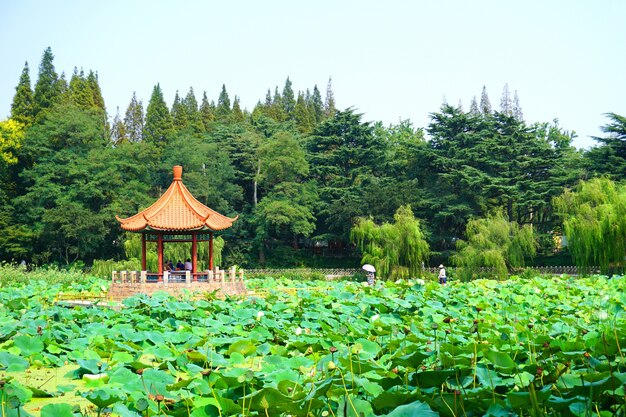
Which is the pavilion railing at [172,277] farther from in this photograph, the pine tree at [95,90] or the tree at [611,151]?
the pine tree at [95,90]

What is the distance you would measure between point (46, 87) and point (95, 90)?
4206mm

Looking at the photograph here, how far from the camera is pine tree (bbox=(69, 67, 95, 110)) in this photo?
31.7 metres

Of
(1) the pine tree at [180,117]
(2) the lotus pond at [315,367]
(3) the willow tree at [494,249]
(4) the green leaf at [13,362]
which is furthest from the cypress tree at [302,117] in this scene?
(4) the green leaf at [13,362]

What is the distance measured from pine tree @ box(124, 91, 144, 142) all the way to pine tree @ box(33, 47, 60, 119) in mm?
6342

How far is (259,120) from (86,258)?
36.9 feet

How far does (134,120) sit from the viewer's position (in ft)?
123

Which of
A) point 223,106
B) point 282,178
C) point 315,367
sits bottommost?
point 315,367

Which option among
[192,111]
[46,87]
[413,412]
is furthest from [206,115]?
[413,412]

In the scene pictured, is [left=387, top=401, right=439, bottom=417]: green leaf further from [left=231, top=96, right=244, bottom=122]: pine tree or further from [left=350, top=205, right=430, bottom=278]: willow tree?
[left=231, top=96, right=244, bottom=122]: pine tree

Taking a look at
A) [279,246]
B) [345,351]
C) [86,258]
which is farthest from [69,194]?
[345,351]

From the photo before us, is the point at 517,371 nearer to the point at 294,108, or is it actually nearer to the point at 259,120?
the point at 259,120

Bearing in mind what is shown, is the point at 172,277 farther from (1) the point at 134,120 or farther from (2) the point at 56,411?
(1) the point at 134,120

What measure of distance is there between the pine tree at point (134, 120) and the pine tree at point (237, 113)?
211 inches

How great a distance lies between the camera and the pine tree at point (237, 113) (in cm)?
3639
